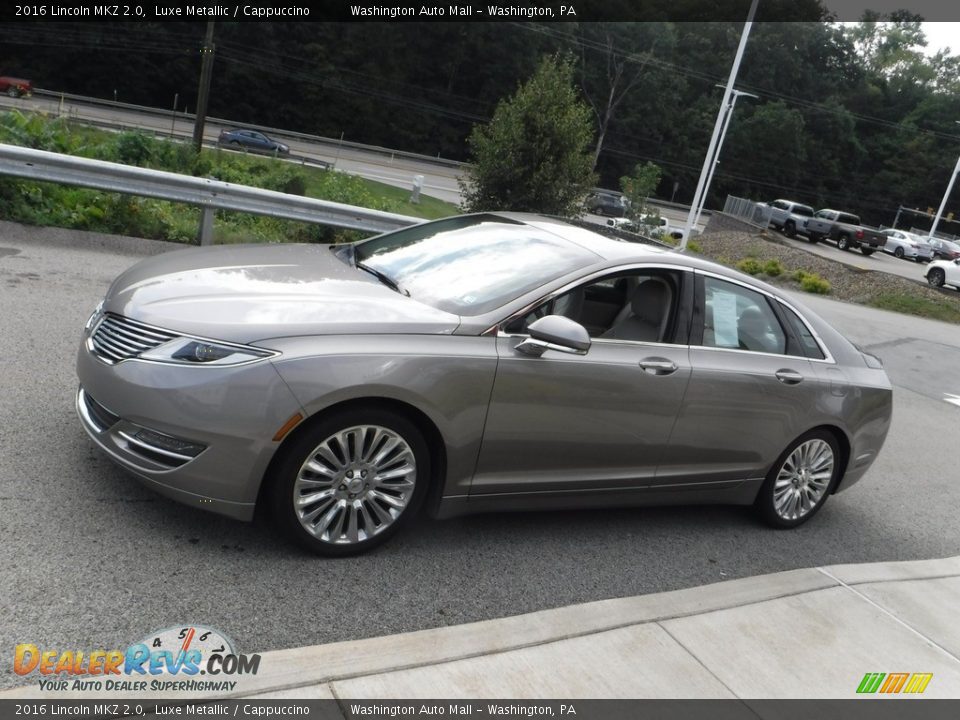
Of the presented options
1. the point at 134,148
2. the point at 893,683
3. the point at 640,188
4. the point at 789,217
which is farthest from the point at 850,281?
the point at 893,683

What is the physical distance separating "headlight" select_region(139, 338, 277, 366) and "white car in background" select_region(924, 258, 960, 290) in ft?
101

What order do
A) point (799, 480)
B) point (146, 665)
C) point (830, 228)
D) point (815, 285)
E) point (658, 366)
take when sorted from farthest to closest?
point (830, 228) < point (815, 285) < point (799, 480) < point (658, 366) < point (146, 665)

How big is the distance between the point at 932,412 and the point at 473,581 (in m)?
8.42

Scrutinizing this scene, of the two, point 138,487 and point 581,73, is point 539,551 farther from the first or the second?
point 581,73

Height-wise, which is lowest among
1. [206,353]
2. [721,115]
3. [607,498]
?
[607,498]

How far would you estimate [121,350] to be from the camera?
150 inches

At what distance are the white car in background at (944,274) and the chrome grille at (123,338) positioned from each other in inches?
1218

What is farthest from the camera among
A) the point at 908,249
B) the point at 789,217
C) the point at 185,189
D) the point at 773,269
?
the point at 908,249

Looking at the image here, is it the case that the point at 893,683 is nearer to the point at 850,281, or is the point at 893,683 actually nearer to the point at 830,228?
the point at 850,281

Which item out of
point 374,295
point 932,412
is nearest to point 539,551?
point 374,295

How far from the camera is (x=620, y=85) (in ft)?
262

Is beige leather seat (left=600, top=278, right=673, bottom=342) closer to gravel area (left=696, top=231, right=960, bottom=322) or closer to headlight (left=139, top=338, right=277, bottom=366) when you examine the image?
headlight (left=139, top=338, right=277, bottom=366)

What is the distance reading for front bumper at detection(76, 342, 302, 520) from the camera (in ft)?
11.6

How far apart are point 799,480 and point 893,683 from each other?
1.77m
